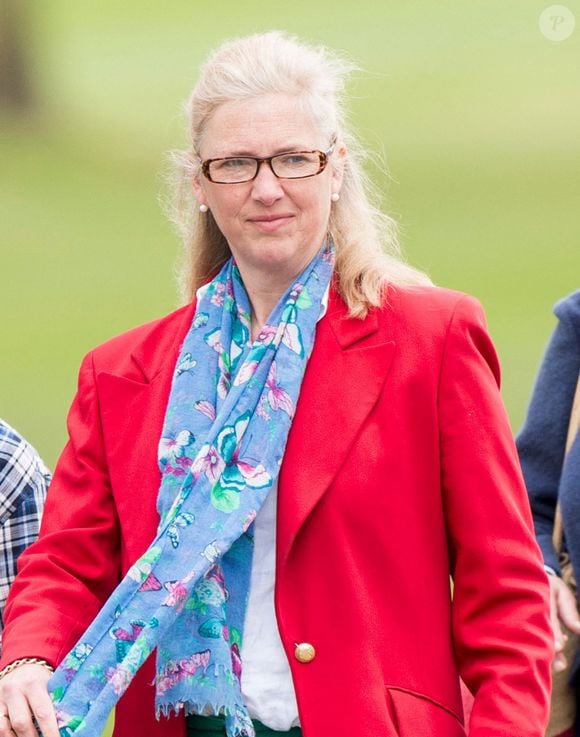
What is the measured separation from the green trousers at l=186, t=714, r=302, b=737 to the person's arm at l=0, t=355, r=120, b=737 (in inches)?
10.2

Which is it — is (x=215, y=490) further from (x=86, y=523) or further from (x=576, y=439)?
(x=576, y=439)

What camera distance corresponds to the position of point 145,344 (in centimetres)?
282

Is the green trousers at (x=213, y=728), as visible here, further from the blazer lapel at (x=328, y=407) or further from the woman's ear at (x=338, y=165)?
the woman's ear at (x=338, y=165)

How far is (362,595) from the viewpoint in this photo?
8.04 feet

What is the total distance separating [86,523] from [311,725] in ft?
1.89

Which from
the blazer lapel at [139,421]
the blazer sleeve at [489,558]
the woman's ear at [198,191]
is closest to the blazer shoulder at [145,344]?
the blazer lapel at [139,421]

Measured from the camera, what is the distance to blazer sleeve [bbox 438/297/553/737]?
2.35 meters

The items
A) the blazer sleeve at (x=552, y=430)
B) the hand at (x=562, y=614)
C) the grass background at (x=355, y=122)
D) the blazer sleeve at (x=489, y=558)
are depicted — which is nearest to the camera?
the blazer sleeve at (x=489, y=558)

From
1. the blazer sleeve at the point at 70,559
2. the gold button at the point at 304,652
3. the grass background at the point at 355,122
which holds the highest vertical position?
the blazer sleeve at the point at 70,559

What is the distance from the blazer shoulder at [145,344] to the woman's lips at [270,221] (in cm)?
32

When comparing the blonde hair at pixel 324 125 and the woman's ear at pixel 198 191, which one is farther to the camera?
the woman's ear at pixel 198 191

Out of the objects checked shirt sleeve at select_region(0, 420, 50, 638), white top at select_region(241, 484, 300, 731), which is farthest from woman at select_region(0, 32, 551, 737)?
checked shirt sleeve at select_region(0, 420, 50, 638)

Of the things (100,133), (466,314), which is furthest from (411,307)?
(100,133)

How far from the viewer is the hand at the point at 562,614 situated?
9.67ft
